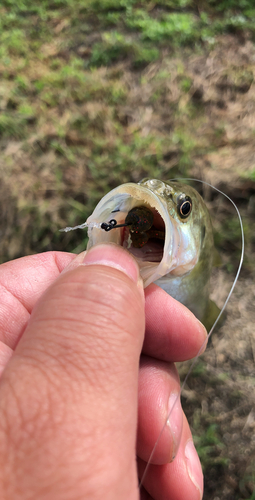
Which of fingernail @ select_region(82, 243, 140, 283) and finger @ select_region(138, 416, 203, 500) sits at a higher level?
fingernail @ select_region(82, 243, 140, 283)

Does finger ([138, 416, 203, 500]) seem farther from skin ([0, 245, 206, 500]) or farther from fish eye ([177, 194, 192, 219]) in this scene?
fish eye ([177, 194, 192, 219])

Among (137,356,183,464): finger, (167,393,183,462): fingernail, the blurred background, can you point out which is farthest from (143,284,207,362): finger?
the blurred background

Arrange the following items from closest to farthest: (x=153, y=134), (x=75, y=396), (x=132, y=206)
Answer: (x=75, y=396) → (x=132, y=206) → (x=153, y=134)

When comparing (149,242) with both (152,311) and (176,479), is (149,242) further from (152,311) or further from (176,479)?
(176,479)

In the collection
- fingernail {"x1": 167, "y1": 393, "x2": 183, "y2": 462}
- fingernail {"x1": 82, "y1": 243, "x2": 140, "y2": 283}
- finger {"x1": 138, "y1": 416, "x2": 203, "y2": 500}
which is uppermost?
fingernail {"x1": 82, "y1": 243, "x2": 140, "y2": 283}

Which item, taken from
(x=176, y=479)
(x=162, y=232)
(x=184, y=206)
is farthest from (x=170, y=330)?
(x=176, y=479)

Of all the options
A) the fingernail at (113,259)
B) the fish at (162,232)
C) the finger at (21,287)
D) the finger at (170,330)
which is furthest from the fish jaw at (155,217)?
the finger at (21,287)

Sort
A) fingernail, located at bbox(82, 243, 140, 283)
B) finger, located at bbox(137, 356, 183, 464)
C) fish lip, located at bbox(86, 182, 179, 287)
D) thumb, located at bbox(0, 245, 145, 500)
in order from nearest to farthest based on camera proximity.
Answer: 1. thumb, located at bbox(0, 245, 145, 500)
2. fingernail, located at bbox(82, 243, 140, 283)
3. fish lip, located at bbox(86, 182, 179, 287)
4. finger, located at bbox(137, 356, 183, 464)
